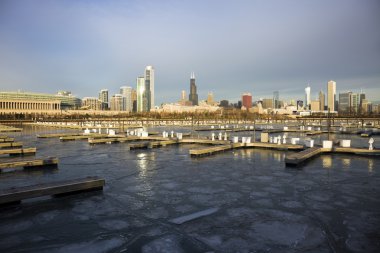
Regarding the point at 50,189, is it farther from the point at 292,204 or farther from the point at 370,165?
the point at 370,165

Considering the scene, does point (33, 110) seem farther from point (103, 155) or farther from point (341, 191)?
point (341, 191)

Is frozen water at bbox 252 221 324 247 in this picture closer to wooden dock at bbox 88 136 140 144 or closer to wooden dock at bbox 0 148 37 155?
wooden dock at bbox 0 148 37 155

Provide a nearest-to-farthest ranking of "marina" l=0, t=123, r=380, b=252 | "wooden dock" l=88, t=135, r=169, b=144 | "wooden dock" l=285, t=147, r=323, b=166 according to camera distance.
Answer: "marina" l=0, t=123, r=380, b=252
"wooden dock" l=285, t=147, r=323, b=166
"wooden dock" l=88, t=135, r=169, b=144

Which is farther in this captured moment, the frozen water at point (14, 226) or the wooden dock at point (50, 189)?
the wooden dock at point (50, 189)

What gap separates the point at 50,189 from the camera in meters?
11.4

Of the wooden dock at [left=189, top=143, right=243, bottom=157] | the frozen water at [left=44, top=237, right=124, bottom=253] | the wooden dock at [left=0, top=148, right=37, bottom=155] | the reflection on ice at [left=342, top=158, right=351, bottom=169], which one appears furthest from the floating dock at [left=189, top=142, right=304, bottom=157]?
the frozen water at [left=44, top=237, right=124, bottom=253]

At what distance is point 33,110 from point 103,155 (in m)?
167

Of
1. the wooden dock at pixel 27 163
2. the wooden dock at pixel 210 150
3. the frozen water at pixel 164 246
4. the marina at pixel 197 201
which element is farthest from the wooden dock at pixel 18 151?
the frozen water at pixel 164 246

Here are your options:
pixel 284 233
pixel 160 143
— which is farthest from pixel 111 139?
pixel 284 233

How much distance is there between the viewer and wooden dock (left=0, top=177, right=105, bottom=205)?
10734 mm

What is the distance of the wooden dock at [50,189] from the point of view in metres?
10.7

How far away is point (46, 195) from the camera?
37.7 feet

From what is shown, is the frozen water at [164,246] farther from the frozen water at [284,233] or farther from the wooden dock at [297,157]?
the wooden dock at [297,157]

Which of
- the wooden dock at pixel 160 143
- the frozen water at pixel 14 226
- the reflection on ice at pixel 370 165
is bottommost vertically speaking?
the frozen water at pixel 14 226
